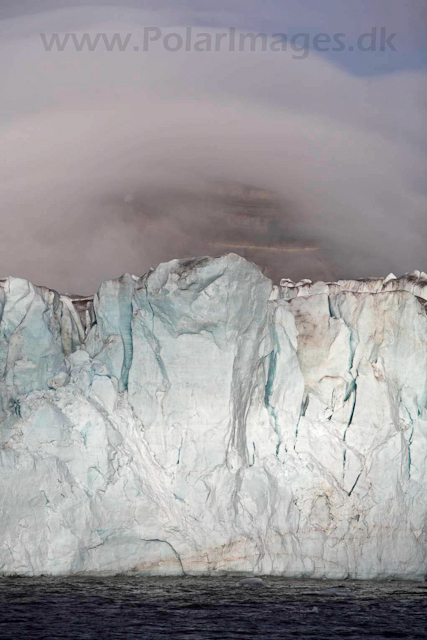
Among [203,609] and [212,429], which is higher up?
[212,429]

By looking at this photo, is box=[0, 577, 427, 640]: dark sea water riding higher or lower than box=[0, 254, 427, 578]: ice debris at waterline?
lower

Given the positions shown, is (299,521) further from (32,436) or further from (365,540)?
(32,436)

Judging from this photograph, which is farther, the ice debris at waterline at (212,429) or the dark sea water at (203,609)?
the ice debris at waterline at (212,429)

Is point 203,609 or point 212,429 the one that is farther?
point 212,429

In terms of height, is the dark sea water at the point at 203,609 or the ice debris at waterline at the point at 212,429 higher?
the ice debris at waterline at the point at 212,429

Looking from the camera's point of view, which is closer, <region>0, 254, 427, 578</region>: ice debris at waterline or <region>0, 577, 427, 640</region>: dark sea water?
<region>0, 577, 427, 640</region>: dark sea water
